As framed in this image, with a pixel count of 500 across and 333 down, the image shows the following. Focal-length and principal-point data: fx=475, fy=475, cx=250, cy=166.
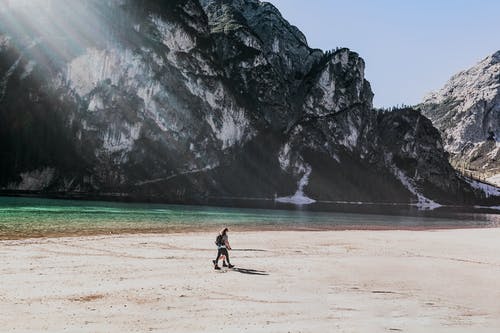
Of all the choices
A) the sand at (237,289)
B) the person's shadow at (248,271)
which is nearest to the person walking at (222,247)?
the person's shadow at (248,271)

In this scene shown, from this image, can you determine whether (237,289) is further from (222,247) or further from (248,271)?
(222,247)

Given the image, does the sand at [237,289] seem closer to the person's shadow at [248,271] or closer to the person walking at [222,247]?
the person's shadow at [248,271]

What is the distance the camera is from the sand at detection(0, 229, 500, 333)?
18.4 m

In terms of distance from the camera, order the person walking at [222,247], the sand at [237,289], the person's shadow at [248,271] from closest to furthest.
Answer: the sand at [237,289] < the person's shadow at [248,271] < the person walking at [222,247]

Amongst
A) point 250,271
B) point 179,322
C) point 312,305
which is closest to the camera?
point 179,322

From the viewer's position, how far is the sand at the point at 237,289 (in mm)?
18391

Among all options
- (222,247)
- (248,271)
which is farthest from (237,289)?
(222,247)

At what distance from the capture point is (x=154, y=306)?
20438mm

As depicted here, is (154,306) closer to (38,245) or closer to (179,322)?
(179,322)

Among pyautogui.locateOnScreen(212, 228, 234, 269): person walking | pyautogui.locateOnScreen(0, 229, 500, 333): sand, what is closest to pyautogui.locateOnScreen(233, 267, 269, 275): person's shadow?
pyautogui.locateOnScreen(0, 229, 500, 333): sand

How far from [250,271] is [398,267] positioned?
39.1ft

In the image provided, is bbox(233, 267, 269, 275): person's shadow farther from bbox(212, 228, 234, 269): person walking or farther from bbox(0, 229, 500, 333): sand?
bbox(212, 228, 234, 269): person walking

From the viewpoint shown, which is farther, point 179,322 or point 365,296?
point 365,296

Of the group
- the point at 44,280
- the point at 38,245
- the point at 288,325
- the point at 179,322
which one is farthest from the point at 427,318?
the point at 38,245
